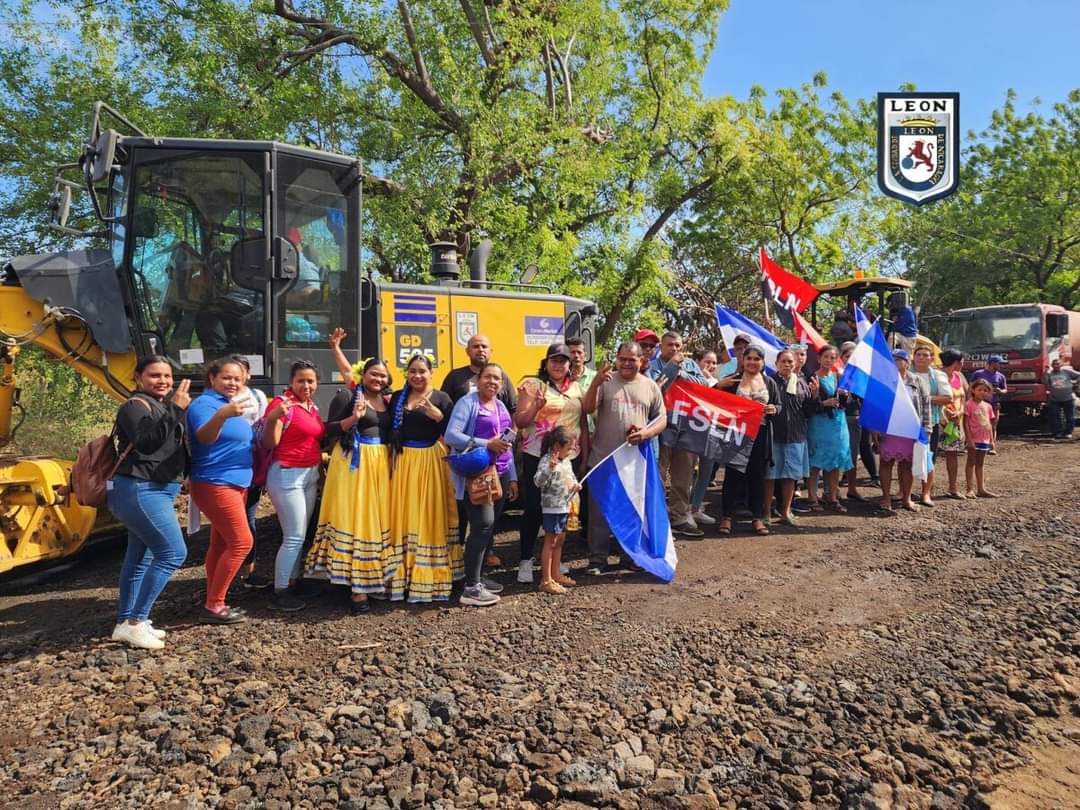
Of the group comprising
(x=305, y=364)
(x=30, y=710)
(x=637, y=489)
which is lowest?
(x=30, y=710)

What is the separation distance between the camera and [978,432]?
8.14 meters

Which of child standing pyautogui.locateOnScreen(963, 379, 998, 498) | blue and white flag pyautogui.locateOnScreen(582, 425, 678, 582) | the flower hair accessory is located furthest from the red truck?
the flower hair accessory

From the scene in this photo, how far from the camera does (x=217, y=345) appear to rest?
18.1ft

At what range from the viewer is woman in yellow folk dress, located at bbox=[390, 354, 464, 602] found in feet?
16.3

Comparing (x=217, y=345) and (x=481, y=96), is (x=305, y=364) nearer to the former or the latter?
(x=217, y=345)

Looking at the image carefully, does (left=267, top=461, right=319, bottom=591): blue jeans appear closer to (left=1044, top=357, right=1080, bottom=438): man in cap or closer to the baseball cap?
the baseball cap

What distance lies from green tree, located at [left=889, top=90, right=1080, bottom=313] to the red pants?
25495 mm

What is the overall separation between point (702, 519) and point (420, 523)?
322cm

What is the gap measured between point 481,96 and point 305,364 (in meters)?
9.46

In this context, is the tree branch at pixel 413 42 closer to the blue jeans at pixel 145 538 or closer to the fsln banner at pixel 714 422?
the fsln banner at pixel 714 422

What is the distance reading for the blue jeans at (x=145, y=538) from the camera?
4.10m

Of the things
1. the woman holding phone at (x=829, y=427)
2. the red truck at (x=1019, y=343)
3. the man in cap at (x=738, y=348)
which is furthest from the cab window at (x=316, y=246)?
the red truck at (x=1019, y=343)

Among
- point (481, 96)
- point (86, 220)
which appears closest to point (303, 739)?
point (86, 220)

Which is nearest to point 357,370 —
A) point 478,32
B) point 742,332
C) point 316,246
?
point 316,246
